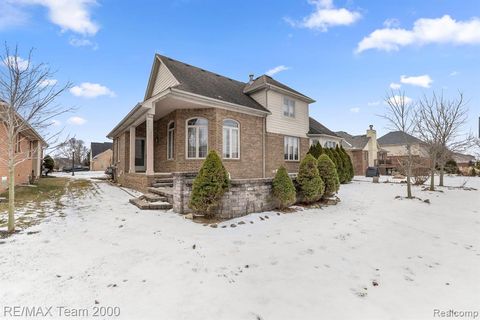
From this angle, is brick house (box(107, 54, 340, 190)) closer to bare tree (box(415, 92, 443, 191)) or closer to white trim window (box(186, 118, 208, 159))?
white trim window (box(186, 118, 208, 159))

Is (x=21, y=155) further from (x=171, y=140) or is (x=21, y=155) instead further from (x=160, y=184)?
(x=160, y=184)

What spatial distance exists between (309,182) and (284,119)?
7.74 m

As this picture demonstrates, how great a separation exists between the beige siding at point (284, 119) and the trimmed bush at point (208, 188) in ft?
26.9

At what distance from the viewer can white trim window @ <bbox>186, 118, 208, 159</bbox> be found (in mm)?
11555

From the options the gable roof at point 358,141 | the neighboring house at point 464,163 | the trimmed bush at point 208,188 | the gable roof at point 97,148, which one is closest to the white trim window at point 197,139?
the trimmed bush at point 208,188

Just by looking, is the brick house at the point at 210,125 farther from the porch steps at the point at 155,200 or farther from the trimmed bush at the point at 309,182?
the trimmed bush at the point at 309,182

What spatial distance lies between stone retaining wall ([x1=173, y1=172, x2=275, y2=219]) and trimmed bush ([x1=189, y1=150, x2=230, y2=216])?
1.04 feet

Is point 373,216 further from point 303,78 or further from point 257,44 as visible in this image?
point 303,78

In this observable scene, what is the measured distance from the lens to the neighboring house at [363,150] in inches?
1069

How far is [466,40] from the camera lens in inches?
428

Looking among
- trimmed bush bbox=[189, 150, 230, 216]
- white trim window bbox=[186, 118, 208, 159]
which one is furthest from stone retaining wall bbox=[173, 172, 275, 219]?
white trim window bbox=[186, 118, 208, 159]

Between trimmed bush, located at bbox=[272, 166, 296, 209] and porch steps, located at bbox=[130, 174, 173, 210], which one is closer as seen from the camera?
trimmed bush, located at bbox=[272, 166, 296, 209]

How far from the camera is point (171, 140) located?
41.2 ft

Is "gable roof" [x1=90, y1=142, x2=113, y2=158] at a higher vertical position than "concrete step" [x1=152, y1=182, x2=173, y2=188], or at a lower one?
higher
